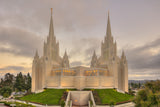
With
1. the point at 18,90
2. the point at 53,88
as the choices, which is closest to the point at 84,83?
the point at 53,88

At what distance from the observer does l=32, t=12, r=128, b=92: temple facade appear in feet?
164

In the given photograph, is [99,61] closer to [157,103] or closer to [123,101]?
[123,101]

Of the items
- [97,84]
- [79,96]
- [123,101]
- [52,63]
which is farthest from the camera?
[52,63]

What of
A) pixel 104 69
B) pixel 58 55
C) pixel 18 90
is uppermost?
pixel 58 55

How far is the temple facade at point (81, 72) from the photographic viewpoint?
164 ft

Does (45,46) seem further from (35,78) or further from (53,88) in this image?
(53,88)

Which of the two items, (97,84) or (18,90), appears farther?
(18,90)

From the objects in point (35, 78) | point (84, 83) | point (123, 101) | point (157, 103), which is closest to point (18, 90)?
point (35, 78)

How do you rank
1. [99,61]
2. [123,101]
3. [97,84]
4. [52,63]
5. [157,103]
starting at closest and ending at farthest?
[157,103], [123,101], [97,84], [52,63], [99,61]

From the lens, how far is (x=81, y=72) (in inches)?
2004

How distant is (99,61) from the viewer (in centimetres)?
6025

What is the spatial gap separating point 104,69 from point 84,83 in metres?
9.20

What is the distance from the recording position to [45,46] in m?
56.1

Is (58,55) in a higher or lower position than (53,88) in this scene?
higher
